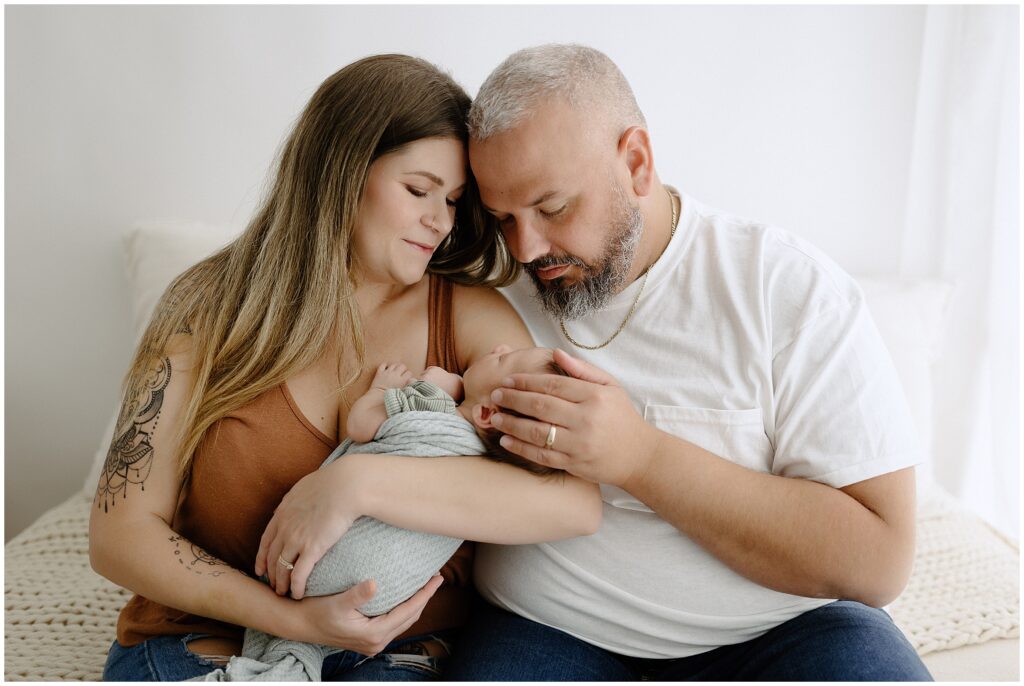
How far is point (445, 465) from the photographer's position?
1383 mm

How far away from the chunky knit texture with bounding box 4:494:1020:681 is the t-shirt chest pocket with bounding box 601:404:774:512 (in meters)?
0.62

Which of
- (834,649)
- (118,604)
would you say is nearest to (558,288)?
(834,649)

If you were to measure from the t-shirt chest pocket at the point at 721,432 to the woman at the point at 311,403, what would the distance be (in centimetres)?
19

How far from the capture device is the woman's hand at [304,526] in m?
1.32

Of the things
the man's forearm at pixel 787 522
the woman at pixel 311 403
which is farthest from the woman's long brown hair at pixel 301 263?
the man's forearm at pixel 787 522

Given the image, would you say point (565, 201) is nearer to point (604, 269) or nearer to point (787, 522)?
point (604, 269)

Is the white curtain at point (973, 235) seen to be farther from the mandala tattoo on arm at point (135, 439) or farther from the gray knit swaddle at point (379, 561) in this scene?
the mandala tattoo on arm at point (135, 439)

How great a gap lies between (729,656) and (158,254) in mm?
1902

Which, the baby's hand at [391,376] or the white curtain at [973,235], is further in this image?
the white curtain at [973,235]

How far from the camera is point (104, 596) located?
1864 mm

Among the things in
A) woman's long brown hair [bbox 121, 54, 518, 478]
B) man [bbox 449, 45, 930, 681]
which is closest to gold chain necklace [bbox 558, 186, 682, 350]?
A: man [bbox 449, 45, 930, 681]

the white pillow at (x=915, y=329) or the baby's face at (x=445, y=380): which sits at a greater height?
the baby's face at (x=445, y=380)

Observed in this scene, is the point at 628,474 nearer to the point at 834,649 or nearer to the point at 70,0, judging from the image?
the point at 834,649

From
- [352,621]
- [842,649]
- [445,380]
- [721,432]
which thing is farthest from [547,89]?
[842,649]
